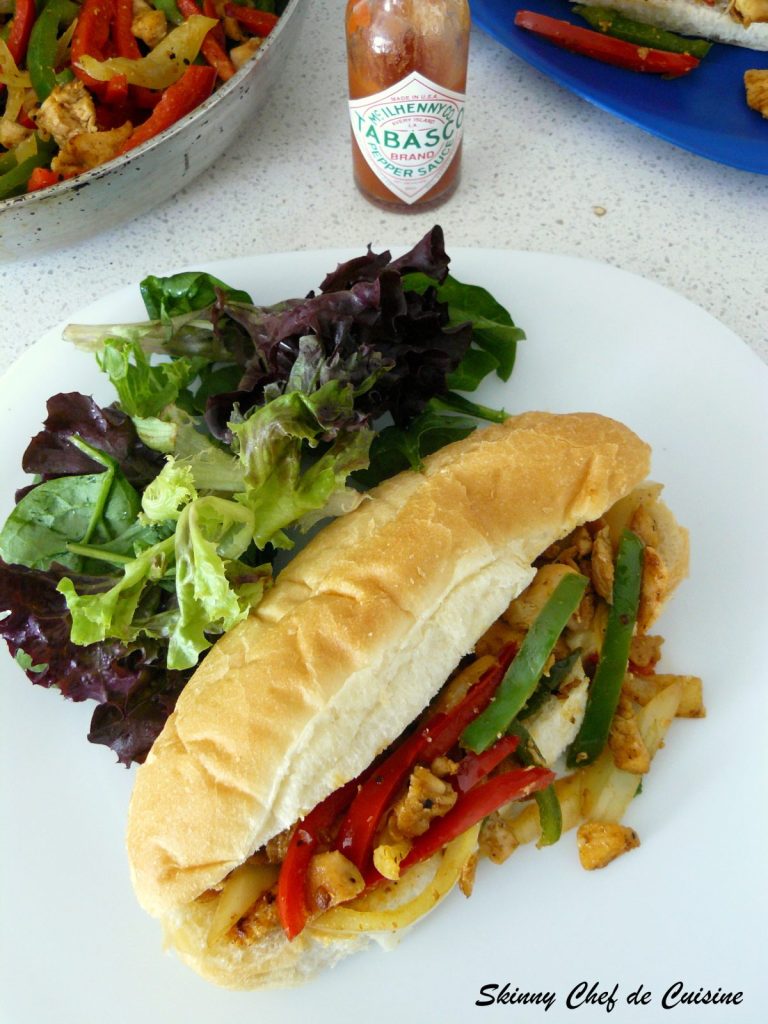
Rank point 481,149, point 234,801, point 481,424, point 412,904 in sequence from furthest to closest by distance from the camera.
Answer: point 481,149 < point 481,424 < point 412,904 < point 234,801

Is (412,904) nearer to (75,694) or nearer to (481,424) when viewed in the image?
(75,694)

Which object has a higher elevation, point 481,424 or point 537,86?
point 537,86

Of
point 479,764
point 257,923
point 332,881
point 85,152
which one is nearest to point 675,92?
point 85,152

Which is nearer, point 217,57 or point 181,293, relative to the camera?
point 181,293

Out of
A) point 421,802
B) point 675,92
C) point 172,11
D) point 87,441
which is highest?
point 172,11

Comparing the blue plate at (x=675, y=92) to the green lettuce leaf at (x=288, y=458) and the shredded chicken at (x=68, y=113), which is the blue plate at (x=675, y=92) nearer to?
→ the shredded chicken at (x=68, y=113)

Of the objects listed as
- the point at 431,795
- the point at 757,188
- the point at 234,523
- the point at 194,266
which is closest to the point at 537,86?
the point at 757,188

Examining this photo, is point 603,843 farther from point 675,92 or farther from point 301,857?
point 675,92
